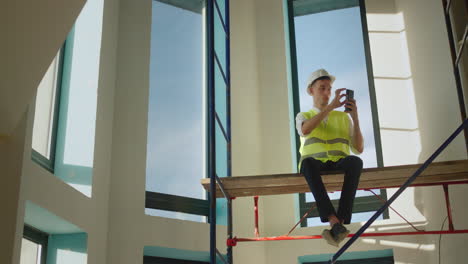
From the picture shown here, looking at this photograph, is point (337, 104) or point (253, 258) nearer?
point (337, 104)

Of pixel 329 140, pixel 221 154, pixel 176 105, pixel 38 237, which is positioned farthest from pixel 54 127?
pixel 329 140

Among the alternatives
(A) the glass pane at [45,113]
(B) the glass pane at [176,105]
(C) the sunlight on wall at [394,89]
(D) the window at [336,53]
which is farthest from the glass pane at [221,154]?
(A) the glass pane at [45,113]

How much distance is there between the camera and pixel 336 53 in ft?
20.7

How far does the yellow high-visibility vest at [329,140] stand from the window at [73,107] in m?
1.68

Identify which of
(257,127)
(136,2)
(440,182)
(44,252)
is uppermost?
(136,2)

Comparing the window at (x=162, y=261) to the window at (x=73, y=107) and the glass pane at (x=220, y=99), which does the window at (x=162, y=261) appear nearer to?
the window at (x=73, y=107)

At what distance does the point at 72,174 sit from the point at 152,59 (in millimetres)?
1493

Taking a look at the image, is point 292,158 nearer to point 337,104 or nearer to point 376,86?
point 376,86

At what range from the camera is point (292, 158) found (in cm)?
592

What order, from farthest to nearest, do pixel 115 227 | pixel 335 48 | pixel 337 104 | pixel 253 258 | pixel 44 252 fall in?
pixel 335 48, pixel 253 258, pixel 115 227, pixel 44 252, pixel 337 104

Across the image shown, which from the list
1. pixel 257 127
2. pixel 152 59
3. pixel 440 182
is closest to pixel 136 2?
pixel 152 59

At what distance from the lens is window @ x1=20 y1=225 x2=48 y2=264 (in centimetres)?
445

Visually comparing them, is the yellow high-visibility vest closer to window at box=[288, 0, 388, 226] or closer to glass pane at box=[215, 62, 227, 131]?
window at box=[288, 0, 388, 226]

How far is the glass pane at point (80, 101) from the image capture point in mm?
4781
